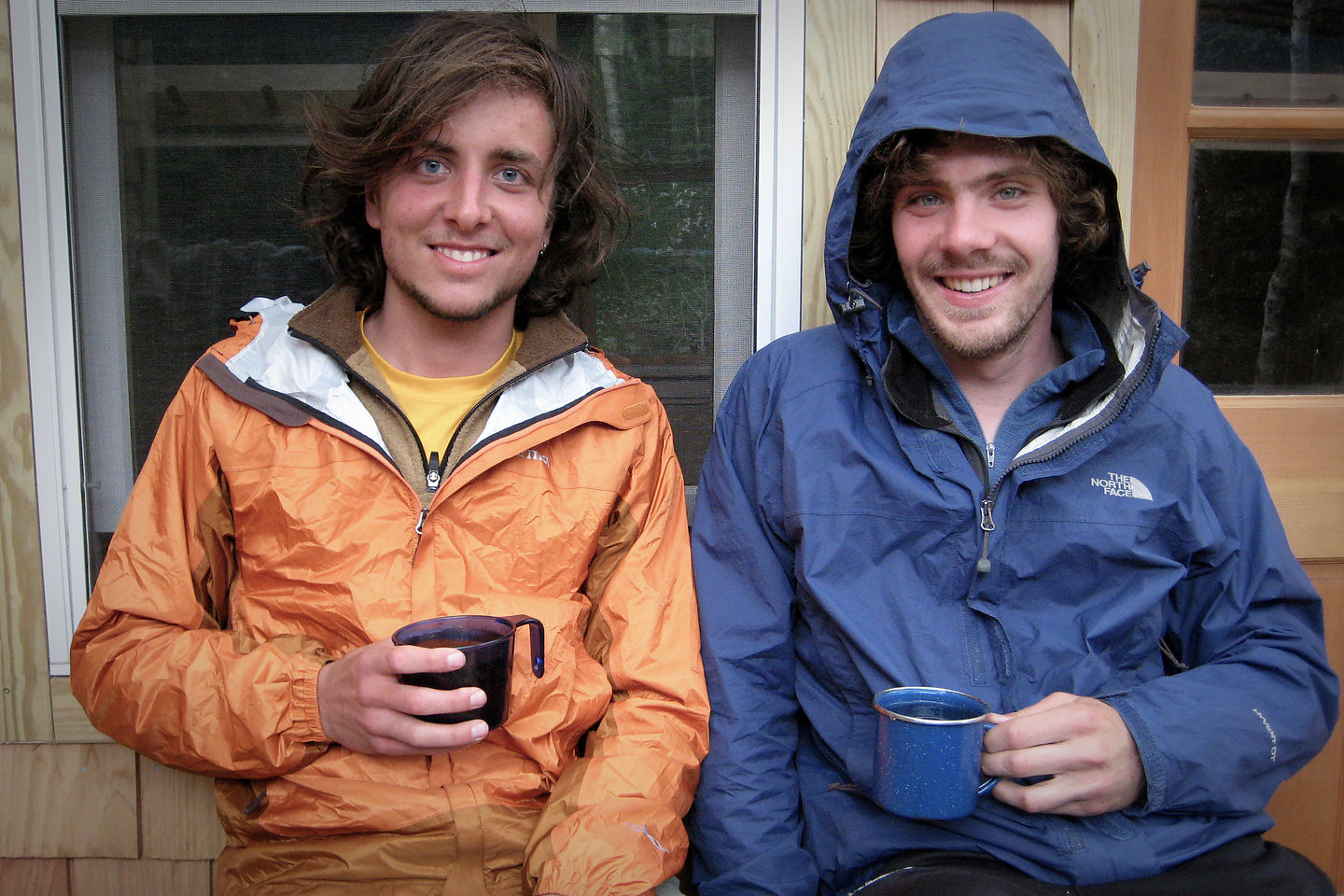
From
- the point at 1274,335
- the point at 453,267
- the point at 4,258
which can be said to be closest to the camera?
the point at 453,267

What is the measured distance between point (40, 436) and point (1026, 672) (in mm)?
1972

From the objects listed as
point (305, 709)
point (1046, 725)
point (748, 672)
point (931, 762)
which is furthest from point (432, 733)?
point (1046, 725)

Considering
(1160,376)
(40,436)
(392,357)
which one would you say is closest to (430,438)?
(392,357)

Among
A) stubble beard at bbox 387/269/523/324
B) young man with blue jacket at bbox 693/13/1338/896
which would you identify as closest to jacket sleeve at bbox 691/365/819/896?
young man with blue jacket at bbox 693/13/1338/896

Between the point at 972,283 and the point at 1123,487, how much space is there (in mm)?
435

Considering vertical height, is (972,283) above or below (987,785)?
above

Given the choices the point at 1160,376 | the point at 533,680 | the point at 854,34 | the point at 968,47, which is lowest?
the point at 533,680

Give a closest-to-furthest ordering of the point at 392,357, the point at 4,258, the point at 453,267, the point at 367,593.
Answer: the point at 367,593, the point at 453,267, the point at 392,357, the point at 4,258

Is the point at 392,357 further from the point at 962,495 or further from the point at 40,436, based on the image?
the point at 962,495

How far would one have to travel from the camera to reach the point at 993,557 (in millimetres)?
1553

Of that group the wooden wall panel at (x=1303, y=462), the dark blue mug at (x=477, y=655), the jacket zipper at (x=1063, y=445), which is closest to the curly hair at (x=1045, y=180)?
the jacket zipper at (x=1063, y=445)

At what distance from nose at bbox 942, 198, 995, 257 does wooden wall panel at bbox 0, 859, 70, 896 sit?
7.13ft

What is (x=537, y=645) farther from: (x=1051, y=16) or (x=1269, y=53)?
(x=1269, y=53)

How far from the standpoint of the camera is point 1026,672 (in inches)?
61.1
